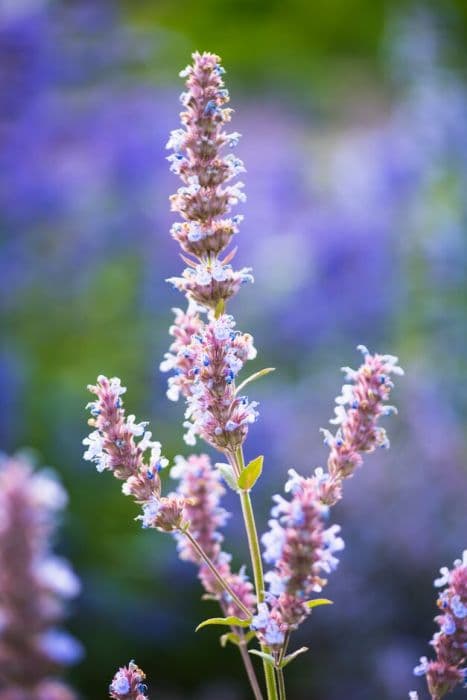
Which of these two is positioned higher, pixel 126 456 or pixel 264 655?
pixel 126 456

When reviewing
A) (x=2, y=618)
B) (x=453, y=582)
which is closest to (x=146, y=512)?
(x=453, y=582)

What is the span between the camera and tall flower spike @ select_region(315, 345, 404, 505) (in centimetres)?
106

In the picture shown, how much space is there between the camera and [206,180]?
3.53 ft

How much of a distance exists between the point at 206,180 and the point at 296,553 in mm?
450

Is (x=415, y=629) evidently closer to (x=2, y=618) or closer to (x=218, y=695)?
(x=218, y=695)

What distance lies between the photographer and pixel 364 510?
2959mm

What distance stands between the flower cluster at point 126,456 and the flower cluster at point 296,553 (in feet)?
0.50

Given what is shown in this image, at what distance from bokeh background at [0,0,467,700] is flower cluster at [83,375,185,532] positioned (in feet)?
5.84

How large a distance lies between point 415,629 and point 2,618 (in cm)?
168

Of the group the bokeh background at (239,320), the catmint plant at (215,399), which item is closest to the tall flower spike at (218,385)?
the catmint plant at (215,399)

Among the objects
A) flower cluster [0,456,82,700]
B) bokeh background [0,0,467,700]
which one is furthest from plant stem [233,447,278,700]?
bokeh background [0,0,467,700]

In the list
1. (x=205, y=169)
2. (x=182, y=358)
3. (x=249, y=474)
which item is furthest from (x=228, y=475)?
(x=205, y=169)

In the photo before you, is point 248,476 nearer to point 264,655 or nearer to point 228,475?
point 228,475

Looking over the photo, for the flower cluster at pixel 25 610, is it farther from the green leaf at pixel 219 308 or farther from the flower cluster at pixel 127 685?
the green leaf at pixel 219 308
